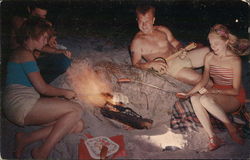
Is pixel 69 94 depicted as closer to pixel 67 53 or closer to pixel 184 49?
pixel 67 53

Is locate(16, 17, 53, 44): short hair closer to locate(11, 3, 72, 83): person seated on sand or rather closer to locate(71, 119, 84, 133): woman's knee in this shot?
locate(11, 3, 72, 83): person seated on sand

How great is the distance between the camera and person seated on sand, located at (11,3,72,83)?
160 inches

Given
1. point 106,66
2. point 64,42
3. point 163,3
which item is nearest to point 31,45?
point 64,42

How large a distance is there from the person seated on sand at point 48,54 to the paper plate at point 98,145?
1.14m

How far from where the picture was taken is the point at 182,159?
3.82m

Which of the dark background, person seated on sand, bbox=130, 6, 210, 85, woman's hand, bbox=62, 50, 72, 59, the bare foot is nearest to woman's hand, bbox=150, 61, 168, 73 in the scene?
person seated on sand, bbox=130, 6, 210, 85

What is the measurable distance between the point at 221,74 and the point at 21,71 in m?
3.12

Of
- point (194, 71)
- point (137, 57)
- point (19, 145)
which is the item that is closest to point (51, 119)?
point (19, 145)

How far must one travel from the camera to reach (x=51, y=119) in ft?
12.9

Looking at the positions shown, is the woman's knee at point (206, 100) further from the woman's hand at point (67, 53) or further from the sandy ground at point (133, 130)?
the woman's hand at point (67, 53)

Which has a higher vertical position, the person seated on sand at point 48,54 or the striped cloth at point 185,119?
the person seated on sand at point 48,54

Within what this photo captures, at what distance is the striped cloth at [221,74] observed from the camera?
4188mm

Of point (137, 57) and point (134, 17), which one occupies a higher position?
point (134, 17)

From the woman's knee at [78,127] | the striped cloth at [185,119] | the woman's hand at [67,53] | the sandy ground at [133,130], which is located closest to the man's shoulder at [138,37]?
the sandy ground at [133,130]
